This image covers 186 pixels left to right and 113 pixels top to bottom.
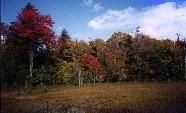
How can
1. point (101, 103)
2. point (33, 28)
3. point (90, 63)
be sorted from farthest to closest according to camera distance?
point (90, 63) → point (33, 28) → point (101, 103)

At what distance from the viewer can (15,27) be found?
51688mm

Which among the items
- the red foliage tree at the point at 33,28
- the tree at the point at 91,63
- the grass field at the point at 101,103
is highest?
the red foliage tree at the point at 33,28

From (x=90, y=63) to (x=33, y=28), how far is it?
1510 cm

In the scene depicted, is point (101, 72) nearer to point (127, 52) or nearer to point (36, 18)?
point (127, 52)

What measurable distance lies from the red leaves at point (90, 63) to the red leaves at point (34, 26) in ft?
34.5

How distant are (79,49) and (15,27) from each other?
648 inches

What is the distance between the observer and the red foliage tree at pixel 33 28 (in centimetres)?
5150

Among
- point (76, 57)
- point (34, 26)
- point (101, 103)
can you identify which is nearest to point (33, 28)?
point (34, 26)

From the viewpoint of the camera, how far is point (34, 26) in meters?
52.1

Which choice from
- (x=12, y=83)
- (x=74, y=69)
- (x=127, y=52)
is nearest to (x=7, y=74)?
(x=12, y=83)

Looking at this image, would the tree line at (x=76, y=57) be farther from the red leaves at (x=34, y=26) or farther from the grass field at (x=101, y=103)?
the grass field at (x=101, y=103)

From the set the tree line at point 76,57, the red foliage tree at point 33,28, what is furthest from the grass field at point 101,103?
the red foliage tree at point 33,28

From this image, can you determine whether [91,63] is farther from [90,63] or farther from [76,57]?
[76,57]

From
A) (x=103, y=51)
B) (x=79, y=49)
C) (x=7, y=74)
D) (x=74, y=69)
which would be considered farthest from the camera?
(x=103, y=51)
